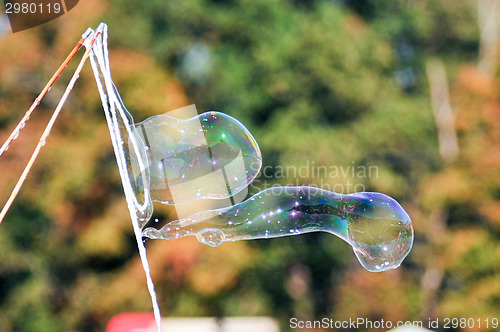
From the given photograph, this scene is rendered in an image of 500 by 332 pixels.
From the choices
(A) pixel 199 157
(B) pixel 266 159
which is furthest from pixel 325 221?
(B) pixel 266 159

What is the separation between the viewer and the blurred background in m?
10.5

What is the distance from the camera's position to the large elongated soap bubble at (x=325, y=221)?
315 centimetres

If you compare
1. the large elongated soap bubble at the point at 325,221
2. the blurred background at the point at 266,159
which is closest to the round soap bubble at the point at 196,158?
the large elongated soap bubble at the point at 325,221

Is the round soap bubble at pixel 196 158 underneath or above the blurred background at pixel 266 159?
above

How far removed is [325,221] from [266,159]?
7666 mm

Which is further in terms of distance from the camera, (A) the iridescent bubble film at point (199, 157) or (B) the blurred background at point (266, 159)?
(B) the blurred background at point (266, 159)

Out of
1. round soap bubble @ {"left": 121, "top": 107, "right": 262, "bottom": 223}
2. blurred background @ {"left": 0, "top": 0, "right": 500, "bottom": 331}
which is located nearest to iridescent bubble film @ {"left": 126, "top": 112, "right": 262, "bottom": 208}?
round soap bubble @ {"left": 121, "top": 107, "right": 262, "bottom": 223}

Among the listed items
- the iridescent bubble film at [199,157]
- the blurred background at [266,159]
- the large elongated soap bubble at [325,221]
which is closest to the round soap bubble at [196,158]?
the iridescent bubble film at [199,157]

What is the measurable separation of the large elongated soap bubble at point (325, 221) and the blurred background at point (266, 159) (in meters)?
6.72

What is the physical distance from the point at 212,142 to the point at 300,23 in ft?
28.7

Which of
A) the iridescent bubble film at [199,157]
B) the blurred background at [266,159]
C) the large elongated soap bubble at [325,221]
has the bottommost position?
→ the blurred background at [266,159]

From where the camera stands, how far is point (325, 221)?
3.22 metres

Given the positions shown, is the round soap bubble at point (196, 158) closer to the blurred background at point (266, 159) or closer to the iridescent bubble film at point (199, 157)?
the iridescent bubble film at point (199, 157)

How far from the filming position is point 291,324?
11383mm
